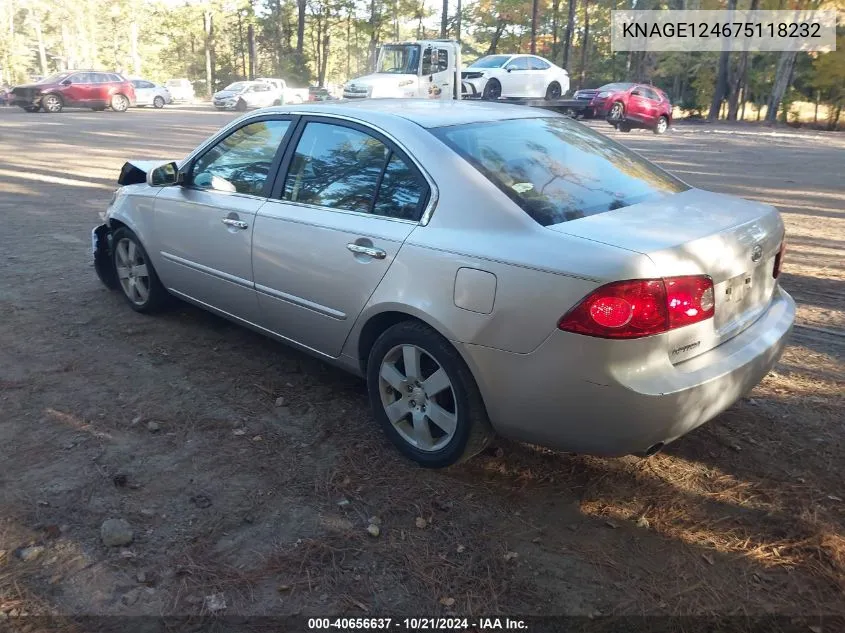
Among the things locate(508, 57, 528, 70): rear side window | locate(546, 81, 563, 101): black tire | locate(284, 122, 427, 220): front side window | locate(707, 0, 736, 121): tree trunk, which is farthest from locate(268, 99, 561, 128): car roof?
locate(707, 0, 736, 121): tree trunk

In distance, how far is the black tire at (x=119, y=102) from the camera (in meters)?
29.9

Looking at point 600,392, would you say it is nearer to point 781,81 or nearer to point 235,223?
point 235,223

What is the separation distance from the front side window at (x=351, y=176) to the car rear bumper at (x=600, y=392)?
34.0 inches

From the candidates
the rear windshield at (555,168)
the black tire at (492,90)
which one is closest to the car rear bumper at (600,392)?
the rear windshield at (555,168)

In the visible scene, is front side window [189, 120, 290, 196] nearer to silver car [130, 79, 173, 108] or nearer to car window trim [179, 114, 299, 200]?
car window trim [179, 114, 299, 200]

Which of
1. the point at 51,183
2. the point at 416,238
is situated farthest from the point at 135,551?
the point at 51,183

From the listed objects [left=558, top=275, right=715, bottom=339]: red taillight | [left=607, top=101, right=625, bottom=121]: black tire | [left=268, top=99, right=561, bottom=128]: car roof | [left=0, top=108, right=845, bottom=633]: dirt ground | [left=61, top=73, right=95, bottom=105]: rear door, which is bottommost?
[left=0, top=108, right=845, bottom=633]: dirt ground

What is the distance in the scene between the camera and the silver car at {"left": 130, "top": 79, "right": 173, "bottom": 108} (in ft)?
121

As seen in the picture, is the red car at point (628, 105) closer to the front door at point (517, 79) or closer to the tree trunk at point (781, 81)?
the front door at point (517, 79)

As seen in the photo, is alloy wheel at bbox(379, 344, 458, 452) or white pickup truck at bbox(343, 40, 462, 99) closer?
alloy wheel at bbox(379, 344, 458, 452)

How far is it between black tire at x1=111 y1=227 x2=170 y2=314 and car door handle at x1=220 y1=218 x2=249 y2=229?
112cm

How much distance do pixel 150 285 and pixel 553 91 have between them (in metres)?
25.2

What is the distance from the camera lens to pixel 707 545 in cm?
277

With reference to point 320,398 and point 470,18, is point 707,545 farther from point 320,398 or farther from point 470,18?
point 470,18
